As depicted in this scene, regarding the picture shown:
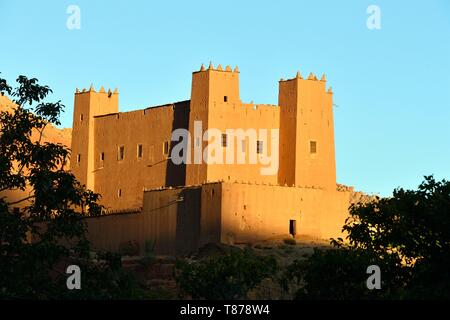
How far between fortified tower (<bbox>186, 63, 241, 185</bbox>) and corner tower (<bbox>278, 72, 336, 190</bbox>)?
2.93m

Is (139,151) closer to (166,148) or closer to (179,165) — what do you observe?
(166,148)

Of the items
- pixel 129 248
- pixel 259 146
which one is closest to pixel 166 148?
pixel 259 146

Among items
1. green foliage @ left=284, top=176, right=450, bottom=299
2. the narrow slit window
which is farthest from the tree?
the narrow slit window

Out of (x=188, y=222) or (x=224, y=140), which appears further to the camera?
(x=224, y=140)

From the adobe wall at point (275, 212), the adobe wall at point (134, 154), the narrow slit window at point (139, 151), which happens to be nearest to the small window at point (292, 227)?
the adobe wall at point (275, 212)

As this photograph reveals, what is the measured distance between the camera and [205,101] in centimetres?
7675

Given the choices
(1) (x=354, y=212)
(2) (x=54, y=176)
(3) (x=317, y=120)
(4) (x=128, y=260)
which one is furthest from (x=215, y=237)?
(2) (x=54, y=176)

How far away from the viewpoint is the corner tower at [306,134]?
252 feet

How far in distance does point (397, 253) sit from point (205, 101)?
2977 cm

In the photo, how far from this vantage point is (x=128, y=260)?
72.2 m

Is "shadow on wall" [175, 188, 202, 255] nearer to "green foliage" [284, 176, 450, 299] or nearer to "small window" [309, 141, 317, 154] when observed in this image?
"small window" [309, 141, 317, 154]

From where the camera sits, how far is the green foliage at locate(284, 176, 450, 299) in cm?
4625

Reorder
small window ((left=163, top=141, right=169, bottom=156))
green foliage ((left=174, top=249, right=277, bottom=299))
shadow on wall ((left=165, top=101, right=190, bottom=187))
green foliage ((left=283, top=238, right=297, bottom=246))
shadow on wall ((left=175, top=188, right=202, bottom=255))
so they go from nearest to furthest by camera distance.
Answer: green foliage ((left=174, top=249, right=277, bottom=299)), green foliage ((left=283, top=238, right=297, bottom=246)), shadow on wall ((left=175, top=188, right=202, bottom=255)), shadow on wall ((left=165, top=101, right=190, bottom=187)), small window ((left=163, top=141, right=169, bottom=156))

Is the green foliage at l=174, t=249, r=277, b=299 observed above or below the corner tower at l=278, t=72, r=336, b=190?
below
